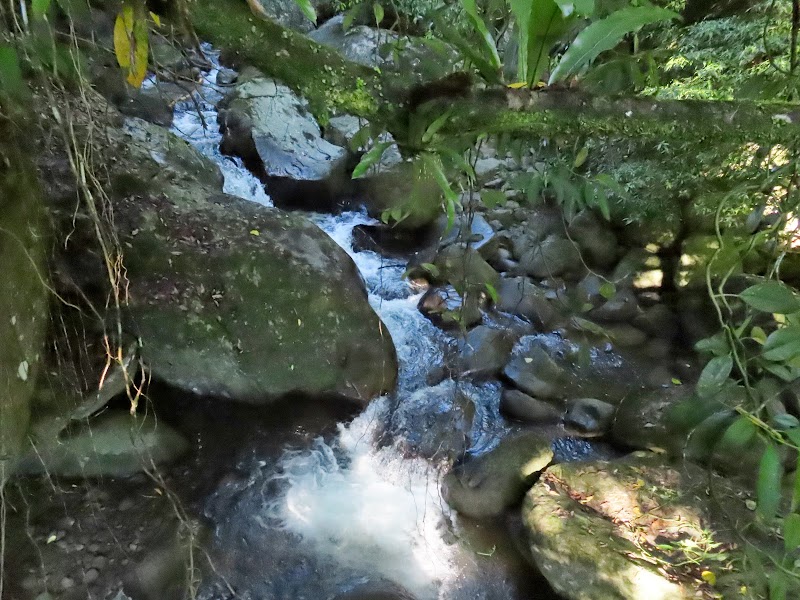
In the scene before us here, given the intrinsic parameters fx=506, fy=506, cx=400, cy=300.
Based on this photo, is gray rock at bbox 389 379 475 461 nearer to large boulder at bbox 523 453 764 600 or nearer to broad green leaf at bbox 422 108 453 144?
large boulder at bbox 523 453 764 600

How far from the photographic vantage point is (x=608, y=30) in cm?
148

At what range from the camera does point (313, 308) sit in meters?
3.04

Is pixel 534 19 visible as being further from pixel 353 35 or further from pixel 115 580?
pixel 353 35

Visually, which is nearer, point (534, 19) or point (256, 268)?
point (534, 19)

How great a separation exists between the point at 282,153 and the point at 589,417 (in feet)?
11.9

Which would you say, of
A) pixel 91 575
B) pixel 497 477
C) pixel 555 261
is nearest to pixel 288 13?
pixel 555 261

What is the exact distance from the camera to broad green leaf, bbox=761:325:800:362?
1.38 meters

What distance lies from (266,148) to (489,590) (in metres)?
4.16

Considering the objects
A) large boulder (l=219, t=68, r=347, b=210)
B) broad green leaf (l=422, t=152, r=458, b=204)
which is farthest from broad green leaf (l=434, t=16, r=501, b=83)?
large boulder (l=219, t=68, r=347, b=210)

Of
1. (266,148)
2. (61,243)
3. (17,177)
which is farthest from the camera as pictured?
(266,148)

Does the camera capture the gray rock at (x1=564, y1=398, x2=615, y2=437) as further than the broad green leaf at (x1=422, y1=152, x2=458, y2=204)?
Yes

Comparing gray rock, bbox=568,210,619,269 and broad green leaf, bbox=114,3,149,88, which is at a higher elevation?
broad green leaf, bbox=114,3,149,88

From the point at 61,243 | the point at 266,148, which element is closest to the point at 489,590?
the point at 61,243

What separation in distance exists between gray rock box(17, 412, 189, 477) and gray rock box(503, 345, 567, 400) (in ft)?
7.35
